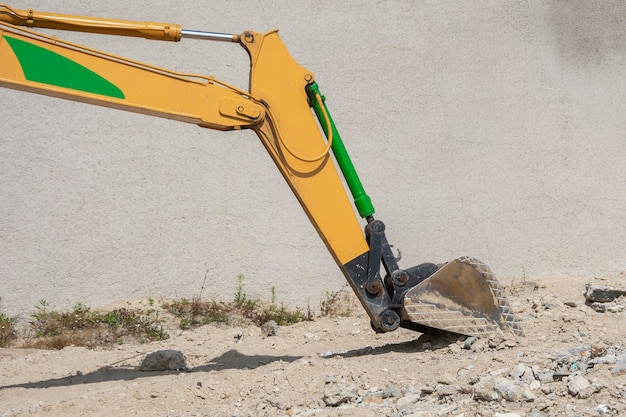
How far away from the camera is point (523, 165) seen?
7.24m

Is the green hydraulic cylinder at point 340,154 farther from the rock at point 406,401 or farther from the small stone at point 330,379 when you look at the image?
the rock at point 406,401

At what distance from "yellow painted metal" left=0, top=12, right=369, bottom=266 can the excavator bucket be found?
0.44 metres

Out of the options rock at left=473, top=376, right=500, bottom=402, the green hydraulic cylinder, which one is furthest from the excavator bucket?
rock at left=473, top=376, right=500, bottom=402

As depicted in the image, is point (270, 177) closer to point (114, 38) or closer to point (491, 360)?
point (114, 38)

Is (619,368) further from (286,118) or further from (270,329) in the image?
(270,329)

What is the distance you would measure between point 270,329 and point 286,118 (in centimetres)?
213

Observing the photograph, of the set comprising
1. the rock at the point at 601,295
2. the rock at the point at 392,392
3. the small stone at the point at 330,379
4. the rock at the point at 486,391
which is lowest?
the rock at the point at 392,392

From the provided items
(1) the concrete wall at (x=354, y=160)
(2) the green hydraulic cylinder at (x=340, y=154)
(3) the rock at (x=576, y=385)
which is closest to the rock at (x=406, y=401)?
(3) the rock at (x=576, y=385)

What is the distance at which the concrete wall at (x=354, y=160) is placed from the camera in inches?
267

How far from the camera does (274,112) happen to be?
15.2 ft

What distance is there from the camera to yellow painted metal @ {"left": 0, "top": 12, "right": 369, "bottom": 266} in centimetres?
438

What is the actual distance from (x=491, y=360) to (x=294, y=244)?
9.82ft

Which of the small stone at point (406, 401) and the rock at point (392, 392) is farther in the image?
the rock at point (392, 392)

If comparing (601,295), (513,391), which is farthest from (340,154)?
(601,295)
